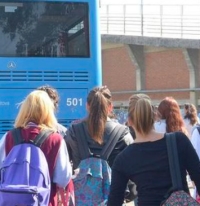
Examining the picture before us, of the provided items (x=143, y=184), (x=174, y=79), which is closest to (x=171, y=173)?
(x=143, y=184)

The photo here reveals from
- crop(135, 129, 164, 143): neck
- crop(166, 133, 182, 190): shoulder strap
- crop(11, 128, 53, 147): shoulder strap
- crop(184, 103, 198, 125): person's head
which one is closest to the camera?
crop(166, 133, 182, 190): shoulder strap

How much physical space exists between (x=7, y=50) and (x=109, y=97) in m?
5.63

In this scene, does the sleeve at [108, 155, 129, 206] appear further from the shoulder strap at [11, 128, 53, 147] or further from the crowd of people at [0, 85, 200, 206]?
the shoulder strap at [11, 128, 53, 147]

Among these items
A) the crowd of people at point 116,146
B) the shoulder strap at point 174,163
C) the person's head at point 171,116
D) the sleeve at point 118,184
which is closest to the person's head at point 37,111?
the crowd of people at point 116,146

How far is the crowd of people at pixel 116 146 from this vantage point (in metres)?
4.89

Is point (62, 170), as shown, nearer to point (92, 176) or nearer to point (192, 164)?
point (92, 176)

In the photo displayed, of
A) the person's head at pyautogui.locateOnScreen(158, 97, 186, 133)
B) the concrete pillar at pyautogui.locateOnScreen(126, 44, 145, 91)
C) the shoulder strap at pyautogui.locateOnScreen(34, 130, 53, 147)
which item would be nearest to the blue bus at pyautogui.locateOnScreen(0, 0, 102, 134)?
Result: the person's head at pyautogui.locateOnScreen(158, 97, 186, 133)

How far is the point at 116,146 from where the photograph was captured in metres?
6.01

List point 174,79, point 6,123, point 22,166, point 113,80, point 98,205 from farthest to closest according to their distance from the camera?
1. point 113,80
2. point 174,79
3. point 6,123
4. point 98,205
5. point 22,166

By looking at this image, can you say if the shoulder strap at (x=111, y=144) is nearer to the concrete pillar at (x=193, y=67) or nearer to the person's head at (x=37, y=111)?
the person's head at (x=37, y=111)

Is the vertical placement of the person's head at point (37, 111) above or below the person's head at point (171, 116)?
above

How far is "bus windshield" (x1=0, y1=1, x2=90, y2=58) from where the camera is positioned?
11453 millimetres

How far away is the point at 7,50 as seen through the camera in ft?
37.4

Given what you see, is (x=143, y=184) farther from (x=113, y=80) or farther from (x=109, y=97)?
(x=113, y=80)
